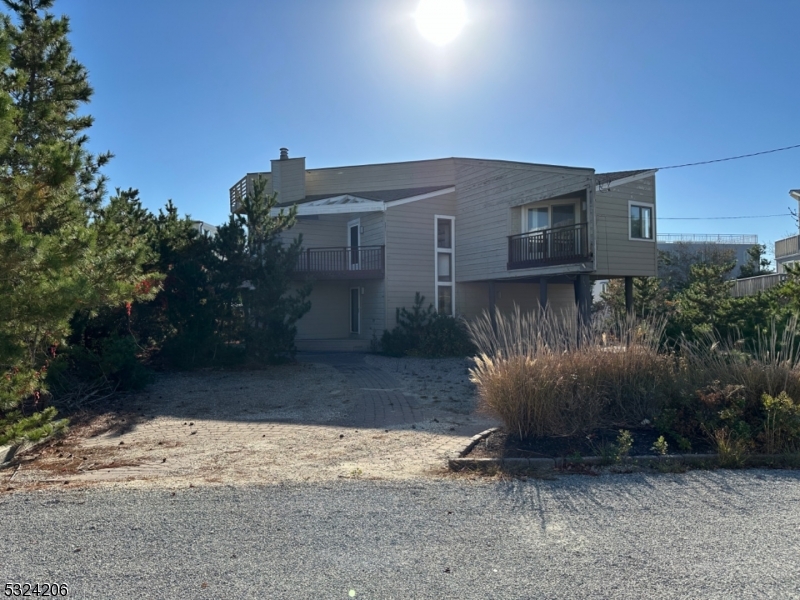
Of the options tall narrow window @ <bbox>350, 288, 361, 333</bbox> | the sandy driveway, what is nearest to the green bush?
tall narrow window @ <bbox>350, 288, 361, 333</bbox>

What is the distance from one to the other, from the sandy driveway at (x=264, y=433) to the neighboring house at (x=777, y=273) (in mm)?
16148

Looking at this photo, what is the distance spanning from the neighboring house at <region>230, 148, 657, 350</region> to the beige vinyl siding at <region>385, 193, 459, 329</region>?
3 centimetres

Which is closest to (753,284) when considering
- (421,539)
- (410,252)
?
(410,252)

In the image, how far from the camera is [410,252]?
20812mm

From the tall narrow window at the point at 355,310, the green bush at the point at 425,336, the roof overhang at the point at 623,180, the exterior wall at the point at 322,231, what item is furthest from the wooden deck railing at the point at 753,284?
the exterior wall at the point at 322,231

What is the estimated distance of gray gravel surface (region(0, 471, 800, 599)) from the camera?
3.44 meters

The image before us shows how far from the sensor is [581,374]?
7.04 m

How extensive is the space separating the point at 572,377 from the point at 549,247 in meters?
11.4

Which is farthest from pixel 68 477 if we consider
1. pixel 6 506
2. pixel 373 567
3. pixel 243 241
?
pixel 243 241

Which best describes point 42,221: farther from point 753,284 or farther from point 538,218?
point 753,284

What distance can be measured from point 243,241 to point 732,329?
10.8 m

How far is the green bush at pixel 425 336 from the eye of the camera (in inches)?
744

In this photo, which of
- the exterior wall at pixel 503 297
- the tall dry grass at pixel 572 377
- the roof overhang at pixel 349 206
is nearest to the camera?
the tall dry grass at pixel 572 377

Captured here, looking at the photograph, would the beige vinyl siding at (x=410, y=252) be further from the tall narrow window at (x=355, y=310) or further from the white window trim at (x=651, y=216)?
the white window trim at (x=651, y=216)
